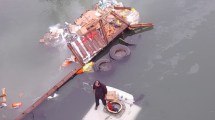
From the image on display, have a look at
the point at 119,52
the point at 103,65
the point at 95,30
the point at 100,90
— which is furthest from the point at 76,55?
the point at 100,90

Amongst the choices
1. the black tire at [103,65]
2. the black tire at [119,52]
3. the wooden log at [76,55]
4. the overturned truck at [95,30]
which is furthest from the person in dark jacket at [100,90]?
the black tire at [119,52]

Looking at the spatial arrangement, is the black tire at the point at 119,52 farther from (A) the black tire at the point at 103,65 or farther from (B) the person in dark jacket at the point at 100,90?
(B) the person in dark jacket at the point at 100,90

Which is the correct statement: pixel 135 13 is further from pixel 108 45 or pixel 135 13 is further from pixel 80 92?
pixel 80 92

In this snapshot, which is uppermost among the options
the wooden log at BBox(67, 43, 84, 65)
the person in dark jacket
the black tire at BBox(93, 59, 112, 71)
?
the wooden log at BBox(67, 43, 84, 65)

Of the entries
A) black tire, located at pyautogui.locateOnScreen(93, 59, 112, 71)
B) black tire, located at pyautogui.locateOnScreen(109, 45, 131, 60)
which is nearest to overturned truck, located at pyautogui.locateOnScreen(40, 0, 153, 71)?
black tire, located at pyautogui.locateOnScreen(109, 45, 131, 60)

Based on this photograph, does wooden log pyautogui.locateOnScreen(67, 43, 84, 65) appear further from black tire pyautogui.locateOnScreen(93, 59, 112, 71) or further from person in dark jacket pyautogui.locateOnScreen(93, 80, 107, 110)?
person in dark jacket pyautogui.locateOnScreen(93, 80, 107, 110)

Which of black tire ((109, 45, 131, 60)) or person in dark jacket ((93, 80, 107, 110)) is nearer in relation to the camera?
person in dark jacket ((93, 80, 107, 110))
